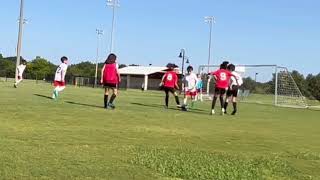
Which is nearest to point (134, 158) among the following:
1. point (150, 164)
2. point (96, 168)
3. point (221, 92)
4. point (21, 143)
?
point (150, 164)

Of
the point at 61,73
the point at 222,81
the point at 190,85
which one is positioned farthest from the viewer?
the point at 190,85

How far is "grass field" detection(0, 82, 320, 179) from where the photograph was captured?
7.68 meters

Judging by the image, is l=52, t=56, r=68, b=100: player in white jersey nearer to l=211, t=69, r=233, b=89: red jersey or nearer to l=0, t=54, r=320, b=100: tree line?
l=211, t=69, r=233, b=89: red jersey

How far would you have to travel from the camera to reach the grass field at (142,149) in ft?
25.2

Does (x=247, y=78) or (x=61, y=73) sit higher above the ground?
(x=247, y=78)

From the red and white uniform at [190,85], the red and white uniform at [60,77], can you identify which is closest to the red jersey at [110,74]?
the red and white uniform at [60,77]

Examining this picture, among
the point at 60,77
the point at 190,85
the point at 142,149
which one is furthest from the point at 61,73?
the point at 142,149

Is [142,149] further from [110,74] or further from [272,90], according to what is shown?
[272,90]

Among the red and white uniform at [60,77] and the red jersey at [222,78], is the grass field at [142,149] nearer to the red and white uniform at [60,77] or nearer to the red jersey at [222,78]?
the red jersey at [222,78]

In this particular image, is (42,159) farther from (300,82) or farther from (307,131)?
(300,82)

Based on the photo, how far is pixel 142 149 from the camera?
962cm

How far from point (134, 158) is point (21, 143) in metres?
2.02

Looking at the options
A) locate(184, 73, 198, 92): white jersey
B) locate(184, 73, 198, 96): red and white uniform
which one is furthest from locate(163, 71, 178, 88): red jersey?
locate(184, 73, 198, 92): white jersey

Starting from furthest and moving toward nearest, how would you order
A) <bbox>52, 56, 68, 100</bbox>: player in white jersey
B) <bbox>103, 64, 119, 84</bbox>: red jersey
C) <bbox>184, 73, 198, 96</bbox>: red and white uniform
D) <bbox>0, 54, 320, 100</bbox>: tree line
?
<bbox>0, 54, 320, 100</bbox>: tree line < <bbox>184, 73, 198, 96</bbox>: red and white uniform < <bbox>52, 56, 68, 100</bbox>: player in white jersey < <bbox>103, 64, 119, 84</bbox>: red jersey
